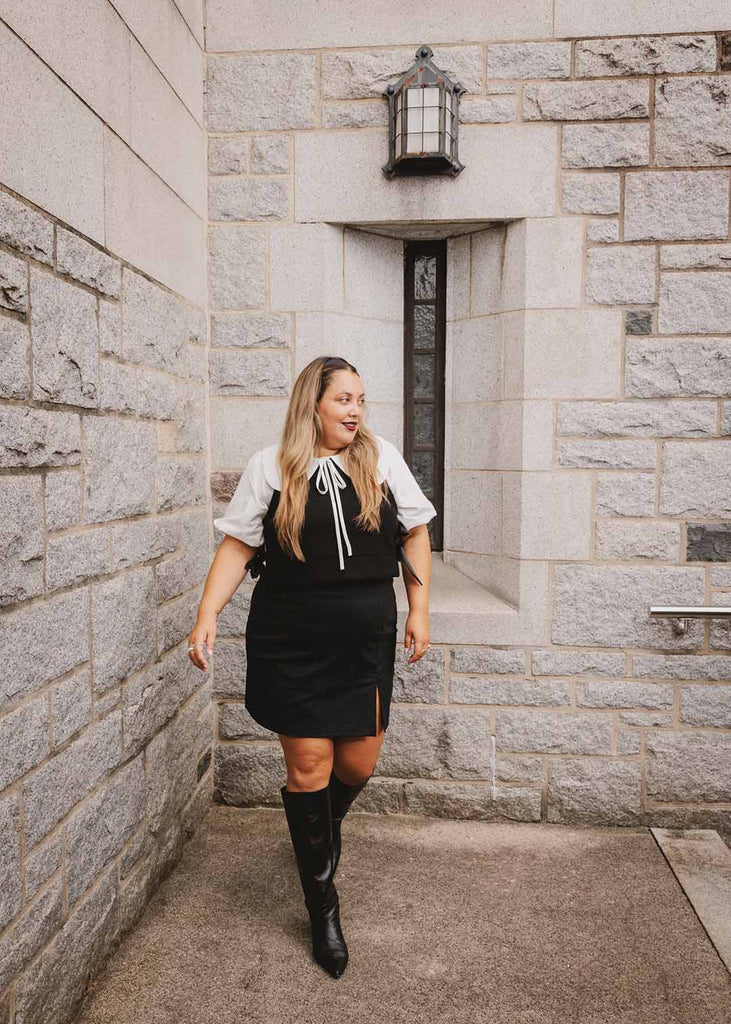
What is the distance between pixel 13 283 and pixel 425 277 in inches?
88.6

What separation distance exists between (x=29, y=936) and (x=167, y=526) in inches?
52.0

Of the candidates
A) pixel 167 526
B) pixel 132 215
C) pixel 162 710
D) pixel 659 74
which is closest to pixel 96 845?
pixel 162 710

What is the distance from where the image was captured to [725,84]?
311 cm

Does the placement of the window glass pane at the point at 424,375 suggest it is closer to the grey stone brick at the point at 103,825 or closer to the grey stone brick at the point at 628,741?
the grey stone brick at the point at 628,741

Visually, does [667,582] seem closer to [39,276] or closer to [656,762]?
[656,762]

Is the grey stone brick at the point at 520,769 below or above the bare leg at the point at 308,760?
below

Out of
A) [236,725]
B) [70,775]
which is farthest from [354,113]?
[70,775]

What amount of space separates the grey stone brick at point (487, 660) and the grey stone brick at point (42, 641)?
161 centimetres

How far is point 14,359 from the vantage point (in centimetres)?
180

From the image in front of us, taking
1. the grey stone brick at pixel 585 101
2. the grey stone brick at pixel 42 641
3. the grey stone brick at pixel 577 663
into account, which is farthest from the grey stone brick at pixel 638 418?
the grey stone brick at pixel 42 641

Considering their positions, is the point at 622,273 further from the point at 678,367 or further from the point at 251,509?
the point at 251,509

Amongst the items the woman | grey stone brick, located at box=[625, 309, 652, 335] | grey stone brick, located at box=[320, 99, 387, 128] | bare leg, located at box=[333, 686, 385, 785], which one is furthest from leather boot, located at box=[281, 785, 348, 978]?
grey stone brick, located at box=[320, 99, 387, 128]

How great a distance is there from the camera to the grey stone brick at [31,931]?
5.92ft

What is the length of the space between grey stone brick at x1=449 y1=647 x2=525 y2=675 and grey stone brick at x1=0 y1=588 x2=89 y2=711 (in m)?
1.61
